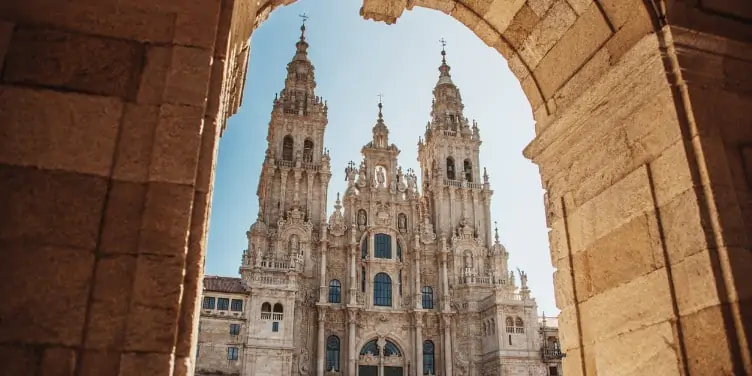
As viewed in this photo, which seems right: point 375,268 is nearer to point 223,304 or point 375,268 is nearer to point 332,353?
point 332,353

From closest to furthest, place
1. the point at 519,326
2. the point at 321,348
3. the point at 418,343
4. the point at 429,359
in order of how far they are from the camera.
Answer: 1. the point at 321,348
2. the point at 418,343
3. the point at 519,326
4. the point at 429,359

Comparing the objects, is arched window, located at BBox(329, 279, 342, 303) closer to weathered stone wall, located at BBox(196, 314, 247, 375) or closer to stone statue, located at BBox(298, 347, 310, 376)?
stone statue, located at BBox(298, 347, 310, 376)

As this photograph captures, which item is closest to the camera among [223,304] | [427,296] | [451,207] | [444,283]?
[223,304]

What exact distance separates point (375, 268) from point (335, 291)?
2668 millimetres

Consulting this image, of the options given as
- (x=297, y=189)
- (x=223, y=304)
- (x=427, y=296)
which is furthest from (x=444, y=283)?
(x=223, y=304)

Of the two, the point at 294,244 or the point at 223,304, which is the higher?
the point at 294,244

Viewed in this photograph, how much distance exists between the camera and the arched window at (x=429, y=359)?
29917mm

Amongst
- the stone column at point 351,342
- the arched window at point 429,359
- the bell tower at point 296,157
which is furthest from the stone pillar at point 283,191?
the arched window at point 429,359

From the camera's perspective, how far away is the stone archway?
240cm

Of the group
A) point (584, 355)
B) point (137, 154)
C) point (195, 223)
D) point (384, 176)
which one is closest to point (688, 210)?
point (584, 355)

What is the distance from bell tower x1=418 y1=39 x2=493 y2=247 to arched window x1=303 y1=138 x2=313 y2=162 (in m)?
8.05

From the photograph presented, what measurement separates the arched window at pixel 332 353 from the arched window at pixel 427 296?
18.5 feet

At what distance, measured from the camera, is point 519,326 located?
98.9 ft

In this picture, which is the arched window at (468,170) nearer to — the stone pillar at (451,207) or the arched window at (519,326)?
the stone pillar at (451,207)
